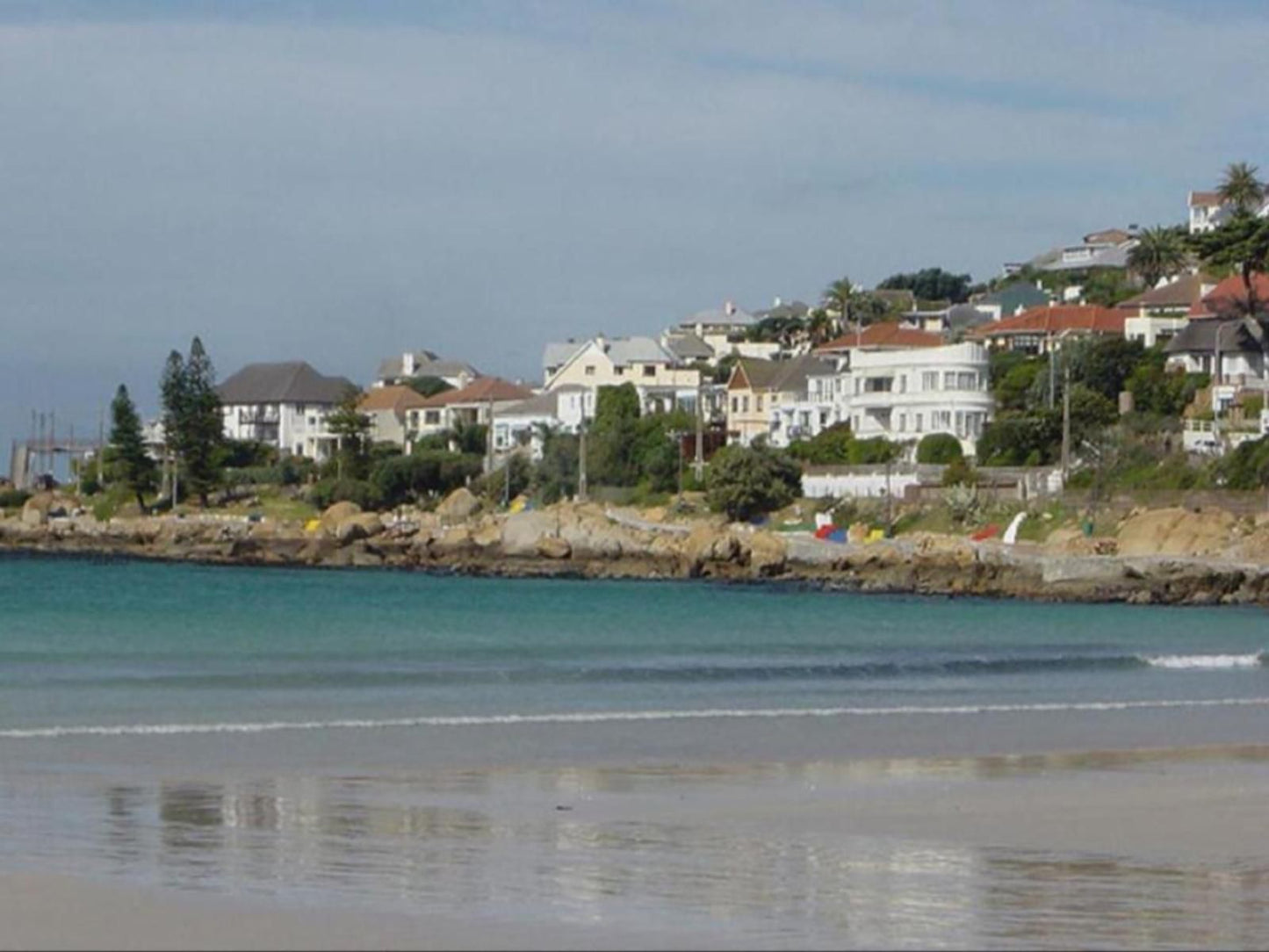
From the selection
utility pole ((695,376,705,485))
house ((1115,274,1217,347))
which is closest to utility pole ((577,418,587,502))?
utility pole ((695,376,705,485))

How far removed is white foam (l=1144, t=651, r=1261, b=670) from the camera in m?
33.7

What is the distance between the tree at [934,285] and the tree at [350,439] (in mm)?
60927

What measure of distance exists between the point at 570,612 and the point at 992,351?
5489 cm

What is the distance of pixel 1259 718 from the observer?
2464cm

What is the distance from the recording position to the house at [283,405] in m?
124

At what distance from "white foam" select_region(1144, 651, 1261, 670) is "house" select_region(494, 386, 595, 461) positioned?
7137 centimetres

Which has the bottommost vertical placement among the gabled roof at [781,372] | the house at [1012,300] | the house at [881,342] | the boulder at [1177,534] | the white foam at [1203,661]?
the white foam at [1203,661]

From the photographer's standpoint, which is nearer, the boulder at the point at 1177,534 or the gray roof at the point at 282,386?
the boulder at the point at 1177,534

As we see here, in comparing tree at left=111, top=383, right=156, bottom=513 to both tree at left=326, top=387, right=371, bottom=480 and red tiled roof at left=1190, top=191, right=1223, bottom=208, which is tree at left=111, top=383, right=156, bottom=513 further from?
red tiled roof at left=1190, top=191, right=1223, bottom=208

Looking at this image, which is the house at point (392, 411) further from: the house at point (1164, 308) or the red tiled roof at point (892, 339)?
the house at point (1164, 308)

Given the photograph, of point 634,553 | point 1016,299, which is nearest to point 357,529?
point 634,553

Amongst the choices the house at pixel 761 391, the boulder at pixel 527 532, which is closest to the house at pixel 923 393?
the house at pixel 761 391

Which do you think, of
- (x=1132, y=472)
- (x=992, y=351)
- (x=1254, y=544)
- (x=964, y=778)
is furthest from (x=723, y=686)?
(x=992, y=351)

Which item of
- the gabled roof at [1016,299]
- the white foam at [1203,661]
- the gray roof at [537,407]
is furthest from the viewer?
the gabled roof at [1016,299]
